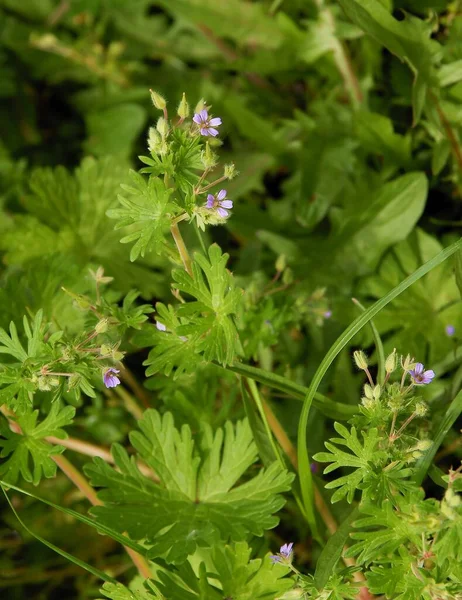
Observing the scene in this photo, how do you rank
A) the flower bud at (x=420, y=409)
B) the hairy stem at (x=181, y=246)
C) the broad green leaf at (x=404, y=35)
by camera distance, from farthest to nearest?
1. the broad green leaf at (x=404, y=35)
2. the hairy stem at (x=181, y=246)
3. the flower bud at (x=420, y=409)

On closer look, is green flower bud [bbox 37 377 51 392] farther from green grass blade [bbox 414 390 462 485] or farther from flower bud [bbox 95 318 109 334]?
green grass blade [bbox 414 390 462 485]

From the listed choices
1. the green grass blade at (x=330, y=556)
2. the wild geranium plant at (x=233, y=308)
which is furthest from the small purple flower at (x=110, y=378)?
the green grass blade at (x=330, y=556)

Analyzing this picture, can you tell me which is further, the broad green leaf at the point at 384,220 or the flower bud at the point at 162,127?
the broad green leaf at the point at 384,220

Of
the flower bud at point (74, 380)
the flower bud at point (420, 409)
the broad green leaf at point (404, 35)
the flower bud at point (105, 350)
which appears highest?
the broad green leaf at point (404, 35)

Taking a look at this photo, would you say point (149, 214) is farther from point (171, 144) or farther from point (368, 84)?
point (368, 84)

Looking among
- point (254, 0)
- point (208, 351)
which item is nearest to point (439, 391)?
point (208, 351)

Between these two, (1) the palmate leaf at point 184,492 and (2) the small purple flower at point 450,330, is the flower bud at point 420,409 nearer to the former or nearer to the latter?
(1) the palmate leaf at point 184,492
